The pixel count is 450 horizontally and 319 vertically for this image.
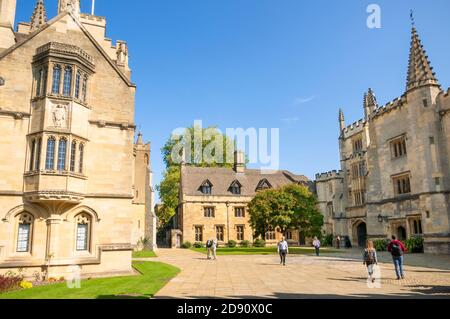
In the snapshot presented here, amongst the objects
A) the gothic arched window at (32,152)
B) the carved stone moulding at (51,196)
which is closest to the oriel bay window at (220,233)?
the carved stone moulding at (51,196)

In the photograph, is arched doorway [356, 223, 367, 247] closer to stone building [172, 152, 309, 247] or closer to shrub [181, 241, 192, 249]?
stone building [172, 152, 309, 247]

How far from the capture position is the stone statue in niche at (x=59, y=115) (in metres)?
→ 17.1

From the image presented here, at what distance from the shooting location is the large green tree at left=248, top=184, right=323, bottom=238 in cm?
3816

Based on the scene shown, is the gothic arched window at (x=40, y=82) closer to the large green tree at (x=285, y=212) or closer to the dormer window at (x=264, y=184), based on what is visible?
the large green tree at (x=285, y=212)

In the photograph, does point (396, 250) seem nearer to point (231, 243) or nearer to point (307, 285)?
point (307, 285)

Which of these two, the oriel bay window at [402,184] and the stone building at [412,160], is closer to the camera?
the stone building at [412,160]

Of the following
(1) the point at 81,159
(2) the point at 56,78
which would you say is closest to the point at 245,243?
(1) the point at 81,159

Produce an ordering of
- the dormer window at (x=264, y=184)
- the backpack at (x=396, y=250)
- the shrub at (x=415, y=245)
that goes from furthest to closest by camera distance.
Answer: the dormer window at (x=264, y=184) < the shrub at (x=415, y=245) < the backpack at (x=396, y=250)

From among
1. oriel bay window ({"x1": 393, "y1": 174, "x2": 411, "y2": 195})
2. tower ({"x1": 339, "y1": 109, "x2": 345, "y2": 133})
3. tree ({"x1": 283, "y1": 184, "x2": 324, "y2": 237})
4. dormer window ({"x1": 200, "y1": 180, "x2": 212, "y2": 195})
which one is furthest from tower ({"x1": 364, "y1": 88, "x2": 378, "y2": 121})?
dormer window ({"x1": 200, "y1": 180, "x2": 212, "y2": 195})

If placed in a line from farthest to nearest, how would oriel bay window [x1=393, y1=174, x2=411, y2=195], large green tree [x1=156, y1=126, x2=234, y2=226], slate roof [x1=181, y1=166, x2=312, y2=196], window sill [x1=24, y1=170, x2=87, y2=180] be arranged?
large green tree [x1=156, y1=126, x2=234, y2=226], slate roof [x1=181, y1=166, x2=312, y2=196], oriel bay window [x1=393, y1=174, x2=411, y2=195], window sill [x1=24, y1=170, x2=87, y2=180]

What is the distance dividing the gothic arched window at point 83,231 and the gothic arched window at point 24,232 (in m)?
2.15

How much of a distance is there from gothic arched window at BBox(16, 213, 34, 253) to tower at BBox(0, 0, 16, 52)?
375 inches
